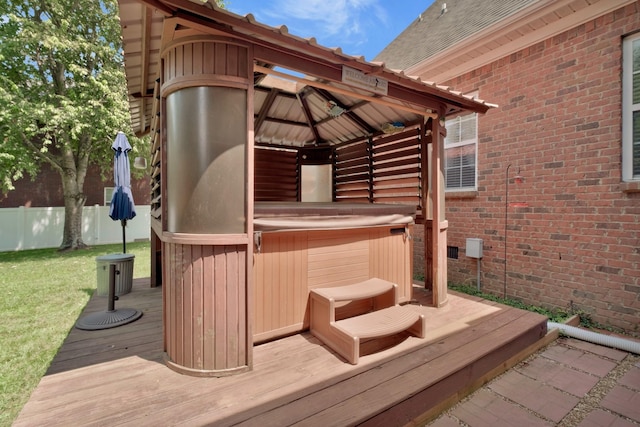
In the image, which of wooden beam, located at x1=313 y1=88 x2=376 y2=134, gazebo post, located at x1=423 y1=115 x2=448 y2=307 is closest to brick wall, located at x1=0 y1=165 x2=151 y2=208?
wooden beam, located at x1=313 y1=88 x2=376 y2=134

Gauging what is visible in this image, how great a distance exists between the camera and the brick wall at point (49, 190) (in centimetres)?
1246

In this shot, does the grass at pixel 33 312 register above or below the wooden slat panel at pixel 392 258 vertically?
below

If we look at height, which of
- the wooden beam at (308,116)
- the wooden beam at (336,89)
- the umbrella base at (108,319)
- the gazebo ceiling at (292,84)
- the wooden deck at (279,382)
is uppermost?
the wooden beam at (308,116)

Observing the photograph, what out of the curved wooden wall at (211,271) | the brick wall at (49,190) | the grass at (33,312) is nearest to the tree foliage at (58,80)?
the brick wall at (49,190)

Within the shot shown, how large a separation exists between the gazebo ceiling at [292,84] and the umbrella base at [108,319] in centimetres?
249

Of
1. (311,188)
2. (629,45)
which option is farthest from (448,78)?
(311,188)

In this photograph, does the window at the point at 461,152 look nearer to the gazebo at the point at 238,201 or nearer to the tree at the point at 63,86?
the gazebo at the point at 238,201

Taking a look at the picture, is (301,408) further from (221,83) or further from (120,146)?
(120,146)

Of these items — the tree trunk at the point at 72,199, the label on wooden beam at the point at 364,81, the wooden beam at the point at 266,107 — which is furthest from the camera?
the tree trunk at the point at 72,199

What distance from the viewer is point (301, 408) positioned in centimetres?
194

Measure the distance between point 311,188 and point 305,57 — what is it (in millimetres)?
3913

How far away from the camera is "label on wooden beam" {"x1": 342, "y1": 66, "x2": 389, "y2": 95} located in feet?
9.25

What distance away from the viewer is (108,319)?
11.3 feet

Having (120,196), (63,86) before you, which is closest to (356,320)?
(120,196)
